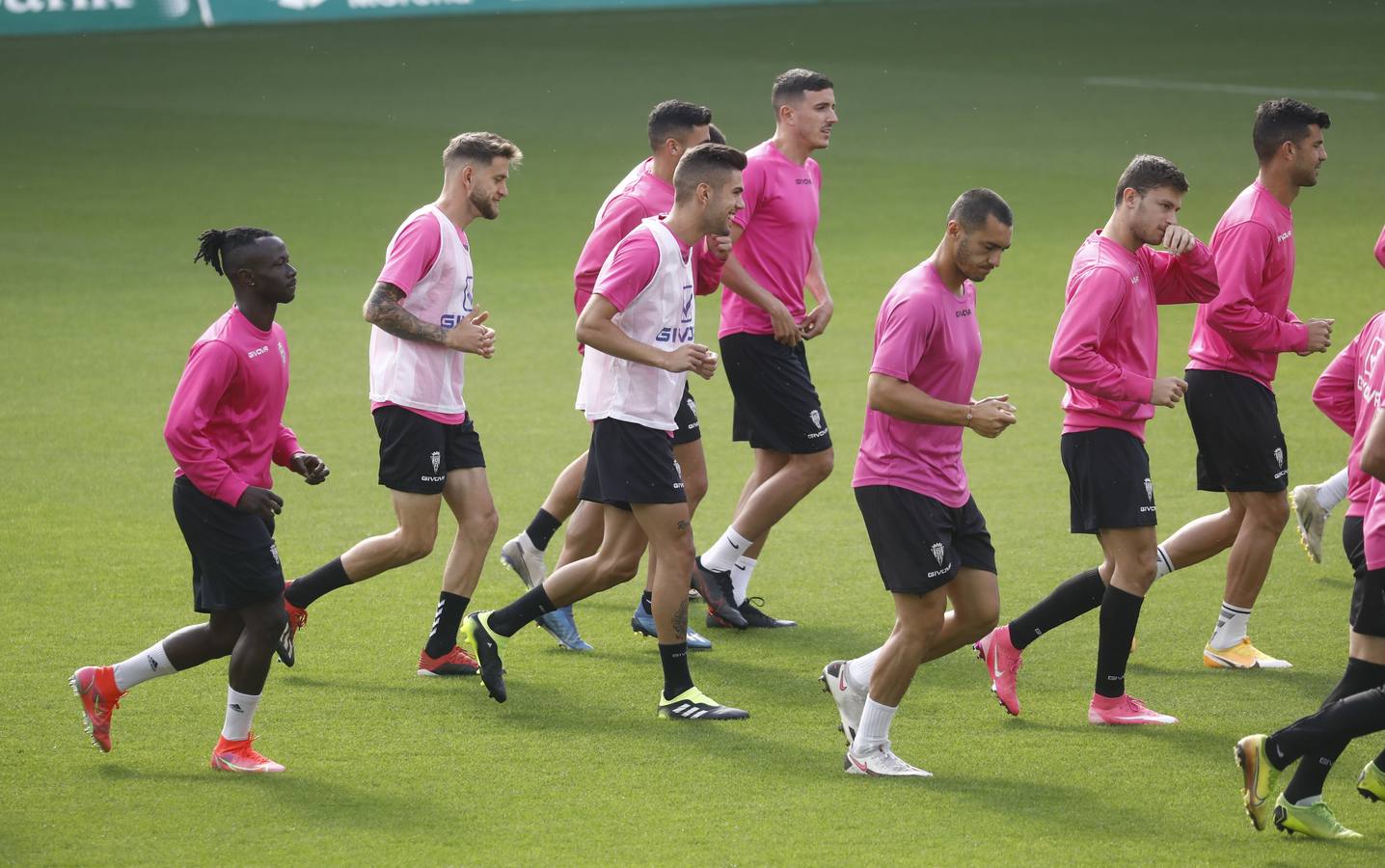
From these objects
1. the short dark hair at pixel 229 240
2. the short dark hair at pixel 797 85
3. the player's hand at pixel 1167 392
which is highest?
the short dark hair at pixel 797 85

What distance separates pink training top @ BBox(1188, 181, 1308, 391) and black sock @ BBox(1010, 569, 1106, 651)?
1212 millimetres

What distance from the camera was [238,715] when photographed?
650 cm

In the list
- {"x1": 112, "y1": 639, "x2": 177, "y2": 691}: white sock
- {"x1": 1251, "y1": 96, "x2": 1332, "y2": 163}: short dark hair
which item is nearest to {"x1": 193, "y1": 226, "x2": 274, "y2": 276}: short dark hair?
{"x1": 112, "y1": 639, "x2": 177, "y2": 691}: white sock

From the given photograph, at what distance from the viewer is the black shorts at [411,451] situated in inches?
304

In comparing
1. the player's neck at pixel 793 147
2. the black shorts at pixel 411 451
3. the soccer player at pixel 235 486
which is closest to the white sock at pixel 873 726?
the soccer player at pixel 235 486

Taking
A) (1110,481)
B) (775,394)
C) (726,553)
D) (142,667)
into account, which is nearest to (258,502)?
(142,667)

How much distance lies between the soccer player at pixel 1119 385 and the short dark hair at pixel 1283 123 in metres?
0.89

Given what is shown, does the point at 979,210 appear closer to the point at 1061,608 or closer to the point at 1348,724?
the point at 1061,608

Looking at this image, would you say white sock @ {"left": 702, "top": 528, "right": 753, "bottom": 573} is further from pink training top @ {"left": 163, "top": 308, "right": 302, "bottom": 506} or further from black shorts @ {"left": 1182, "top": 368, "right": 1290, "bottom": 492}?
pink training top @ {"left": 163, "top": 308, "right": 302, "bottom": 506}

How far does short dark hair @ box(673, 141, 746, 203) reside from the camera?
707 centimetres

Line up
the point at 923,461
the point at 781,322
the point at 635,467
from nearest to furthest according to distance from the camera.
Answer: the point at 923,461, the point at 635,467, the point at 781,322

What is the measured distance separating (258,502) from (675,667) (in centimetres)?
189

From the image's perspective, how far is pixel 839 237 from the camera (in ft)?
60.9

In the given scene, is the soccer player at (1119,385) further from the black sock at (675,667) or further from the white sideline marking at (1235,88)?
the white sideline marking at (1235,88)
